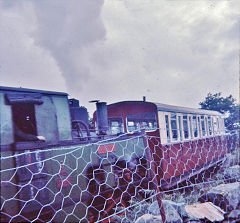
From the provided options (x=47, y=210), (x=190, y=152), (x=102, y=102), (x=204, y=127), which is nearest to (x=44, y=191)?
(x=47, y=210)

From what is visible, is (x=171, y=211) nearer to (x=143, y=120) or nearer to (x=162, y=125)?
(x=162, y=125)

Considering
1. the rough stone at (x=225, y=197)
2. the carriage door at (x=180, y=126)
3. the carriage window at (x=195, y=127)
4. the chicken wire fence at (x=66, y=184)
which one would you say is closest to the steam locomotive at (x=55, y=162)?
the chicken wire fence at (x=66, y=184)

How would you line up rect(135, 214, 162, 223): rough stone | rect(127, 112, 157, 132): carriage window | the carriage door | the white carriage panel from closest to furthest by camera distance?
rect(135, 214, 162, 223): rough stone
the white carriage panel
rect(127, 112, 157, 132): carriage window
the carriage door

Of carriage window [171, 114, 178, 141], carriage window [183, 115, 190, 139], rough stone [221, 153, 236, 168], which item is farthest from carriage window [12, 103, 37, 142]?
rough stone [221, 153, 236, 168]

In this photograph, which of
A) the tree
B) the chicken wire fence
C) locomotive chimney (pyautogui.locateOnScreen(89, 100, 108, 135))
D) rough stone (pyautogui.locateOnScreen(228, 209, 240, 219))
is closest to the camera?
the chicken wire fence

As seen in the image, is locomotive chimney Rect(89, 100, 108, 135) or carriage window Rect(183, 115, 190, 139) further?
carriage window Rect(183, 115, 190, 139)

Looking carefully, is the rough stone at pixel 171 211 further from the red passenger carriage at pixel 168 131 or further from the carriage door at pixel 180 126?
the carriage door at pixel 180 126

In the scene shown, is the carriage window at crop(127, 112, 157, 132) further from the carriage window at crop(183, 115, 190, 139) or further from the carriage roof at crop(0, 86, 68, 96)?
the carriage roof at crop(0, 86, 68, 96)

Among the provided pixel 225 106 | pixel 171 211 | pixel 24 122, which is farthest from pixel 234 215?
pixel 225 106

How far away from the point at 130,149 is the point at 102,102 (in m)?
1.59

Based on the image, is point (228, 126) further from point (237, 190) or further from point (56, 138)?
point (56, 138)

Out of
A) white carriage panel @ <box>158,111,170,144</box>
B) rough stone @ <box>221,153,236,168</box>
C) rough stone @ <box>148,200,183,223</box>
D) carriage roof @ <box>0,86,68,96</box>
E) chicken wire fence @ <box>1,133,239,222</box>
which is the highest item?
carriage roof @ <box>0,86,68,96</box>

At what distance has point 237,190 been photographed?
3994mm

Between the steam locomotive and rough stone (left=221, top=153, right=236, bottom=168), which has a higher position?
the steam locomotive
